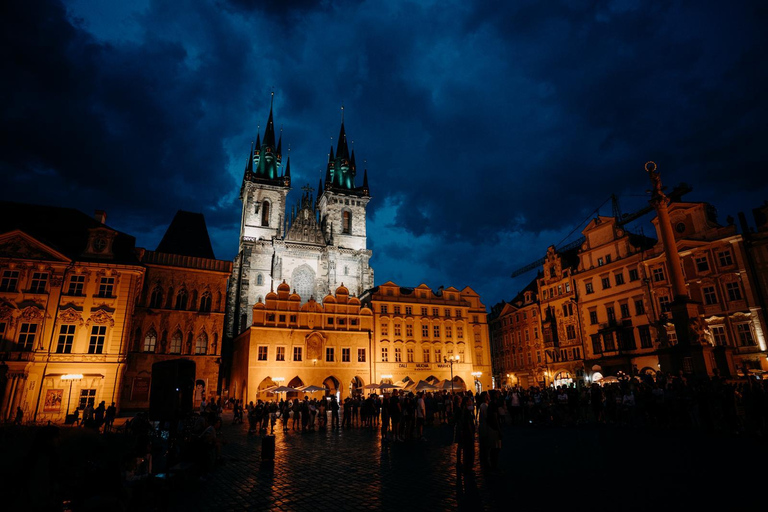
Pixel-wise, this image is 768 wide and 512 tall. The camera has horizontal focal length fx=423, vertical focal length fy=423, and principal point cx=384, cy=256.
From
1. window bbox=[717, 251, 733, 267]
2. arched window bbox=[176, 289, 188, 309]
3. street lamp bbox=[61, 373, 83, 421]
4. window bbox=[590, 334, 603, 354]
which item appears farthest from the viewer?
window bbox=[590, 334, 603, 354]

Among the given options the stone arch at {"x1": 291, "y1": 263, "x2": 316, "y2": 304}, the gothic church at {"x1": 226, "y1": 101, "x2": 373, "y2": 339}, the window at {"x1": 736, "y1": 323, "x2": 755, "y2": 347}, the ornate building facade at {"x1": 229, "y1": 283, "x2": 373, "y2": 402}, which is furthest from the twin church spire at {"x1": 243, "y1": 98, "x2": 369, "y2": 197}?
the window at {"x1": 736, "y1": 323, "x2": 755, "y2": 347}

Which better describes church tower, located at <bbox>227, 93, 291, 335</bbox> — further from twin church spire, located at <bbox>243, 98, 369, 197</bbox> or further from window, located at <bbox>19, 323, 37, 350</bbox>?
window, located at <bbox>19, 323, 37, 350</bbox>

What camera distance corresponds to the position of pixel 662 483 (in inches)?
308

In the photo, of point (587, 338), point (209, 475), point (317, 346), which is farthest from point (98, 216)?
point (587, 338)

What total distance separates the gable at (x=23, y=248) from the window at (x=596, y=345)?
45250mm

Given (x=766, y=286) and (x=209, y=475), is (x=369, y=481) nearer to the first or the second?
(x=209, y=475)

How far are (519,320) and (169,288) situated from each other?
4028cm

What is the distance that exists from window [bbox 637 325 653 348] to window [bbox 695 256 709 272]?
20.7ft

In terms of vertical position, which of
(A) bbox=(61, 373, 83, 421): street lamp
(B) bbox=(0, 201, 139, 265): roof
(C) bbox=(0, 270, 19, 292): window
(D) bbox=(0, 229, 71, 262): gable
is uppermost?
(B) bbox=(0, 201, 139, 265): roof

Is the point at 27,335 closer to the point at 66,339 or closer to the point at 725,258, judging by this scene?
the point at 66,339

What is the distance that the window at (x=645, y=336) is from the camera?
1416 inches

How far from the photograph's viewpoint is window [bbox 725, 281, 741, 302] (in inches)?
1233

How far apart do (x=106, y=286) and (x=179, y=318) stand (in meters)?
6.31

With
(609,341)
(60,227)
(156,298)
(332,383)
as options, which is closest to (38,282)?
(60,227)
